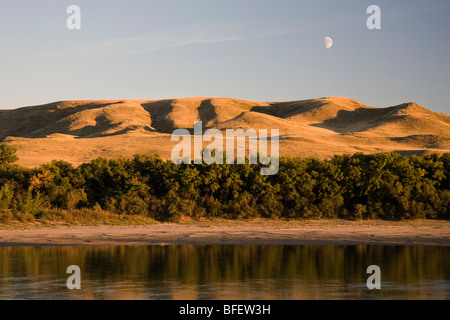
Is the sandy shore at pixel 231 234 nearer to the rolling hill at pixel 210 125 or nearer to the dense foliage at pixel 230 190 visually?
the dense foliage at pixel 230 190

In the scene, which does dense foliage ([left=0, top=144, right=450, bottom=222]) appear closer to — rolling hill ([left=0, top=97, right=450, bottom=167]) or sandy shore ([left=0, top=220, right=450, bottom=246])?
sandy shore ([left=0, top=220, right=450, bottom=246])

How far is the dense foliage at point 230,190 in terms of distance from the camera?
87.9ft

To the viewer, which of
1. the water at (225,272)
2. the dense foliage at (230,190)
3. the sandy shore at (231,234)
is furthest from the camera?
the dense foliage at (230,190)

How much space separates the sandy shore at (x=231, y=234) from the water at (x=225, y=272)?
91 centimetres

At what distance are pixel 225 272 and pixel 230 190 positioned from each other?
1246cm

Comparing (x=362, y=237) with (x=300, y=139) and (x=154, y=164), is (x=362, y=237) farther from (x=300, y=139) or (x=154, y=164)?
(x=300, y=139)

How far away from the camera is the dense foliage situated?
87.9ft

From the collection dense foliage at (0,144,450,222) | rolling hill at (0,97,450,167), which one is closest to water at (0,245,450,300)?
dense foliage at (0,144,450,222)

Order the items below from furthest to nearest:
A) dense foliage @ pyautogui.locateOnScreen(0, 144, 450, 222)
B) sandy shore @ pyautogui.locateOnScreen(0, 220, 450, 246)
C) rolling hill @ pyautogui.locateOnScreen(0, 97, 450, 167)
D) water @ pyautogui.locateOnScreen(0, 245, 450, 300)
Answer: rolling hill @ pyautogui.locateOnScreen(0, 97, 450, 167) → dense foliage @ pyautogui.locateOnScreen(0, 144, 450, 222) → sandy shore @ pyautogui.locateOnScreen(0, 220, 450, 246) → water @ pyautogui.locateOnScreen(0, 245, 450, 300)

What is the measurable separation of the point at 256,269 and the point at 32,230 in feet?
34.3

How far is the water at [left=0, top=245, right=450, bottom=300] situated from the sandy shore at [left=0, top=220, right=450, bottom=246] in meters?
0.91

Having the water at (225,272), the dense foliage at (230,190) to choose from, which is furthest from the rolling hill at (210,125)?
the water at (225,272)

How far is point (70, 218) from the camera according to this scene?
25.0 m

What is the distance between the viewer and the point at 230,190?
28.1 meters
